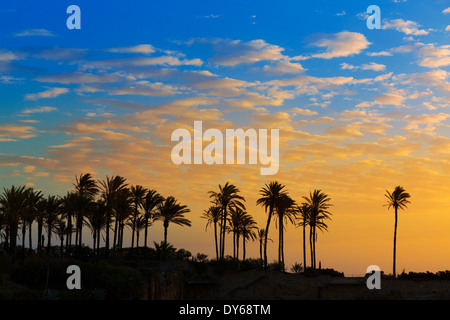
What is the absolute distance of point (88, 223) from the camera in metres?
72.2

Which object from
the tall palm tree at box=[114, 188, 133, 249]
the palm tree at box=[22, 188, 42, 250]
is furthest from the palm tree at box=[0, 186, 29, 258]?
the tall palm tree at box=[114, 188, 133, 249]

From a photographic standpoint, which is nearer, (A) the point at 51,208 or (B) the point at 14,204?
(B) the point at 14,204

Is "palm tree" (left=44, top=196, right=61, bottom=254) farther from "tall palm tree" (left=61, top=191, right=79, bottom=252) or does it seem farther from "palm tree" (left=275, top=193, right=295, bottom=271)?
"palm tree" (left=275, top=193, right=295, bottom=271)

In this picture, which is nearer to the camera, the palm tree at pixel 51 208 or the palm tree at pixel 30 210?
the palm tree at pixel 30 210

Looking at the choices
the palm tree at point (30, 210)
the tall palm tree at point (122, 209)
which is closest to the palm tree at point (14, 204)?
the palm tree at point (30, 210)

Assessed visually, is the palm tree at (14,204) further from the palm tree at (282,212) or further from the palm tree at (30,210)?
the palm tree at (282,212)

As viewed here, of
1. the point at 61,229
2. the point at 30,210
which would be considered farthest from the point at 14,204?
the point at 61,229

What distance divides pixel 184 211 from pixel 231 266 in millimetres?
10966

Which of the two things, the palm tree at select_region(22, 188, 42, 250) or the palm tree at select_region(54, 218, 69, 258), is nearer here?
the palm tree at select_region(22, 188, 42, 250)

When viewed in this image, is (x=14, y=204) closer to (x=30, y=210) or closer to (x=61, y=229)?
(x=30, y=210)

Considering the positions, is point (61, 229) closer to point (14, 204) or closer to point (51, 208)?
point (51, 208)

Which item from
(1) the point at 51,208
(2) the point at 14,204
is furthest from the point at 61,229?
(2) the point at 14,204
